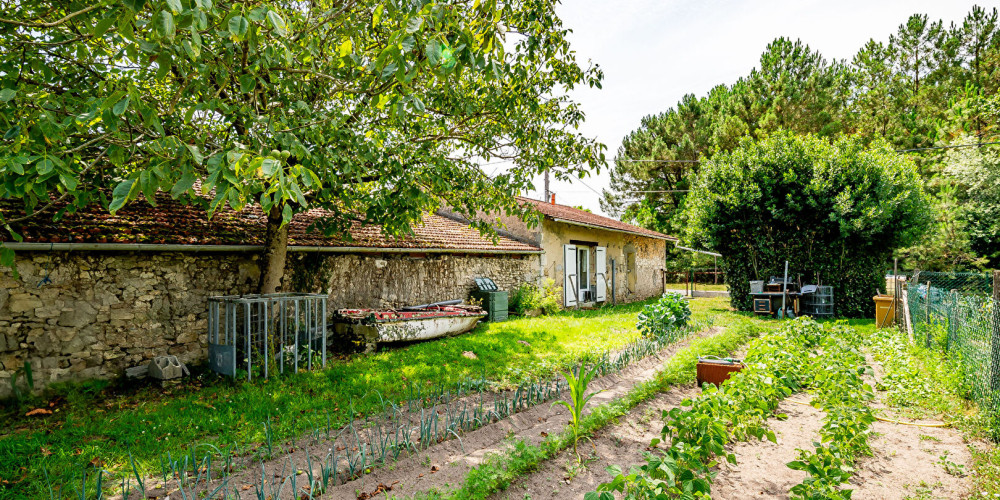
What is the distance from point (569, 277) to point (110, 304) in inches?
439

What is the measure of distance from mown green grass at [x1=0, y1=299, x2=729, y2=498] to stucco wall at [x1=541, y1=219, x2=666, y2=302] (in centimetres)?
566

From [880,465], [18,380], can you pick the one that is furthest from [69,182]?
[880,465]

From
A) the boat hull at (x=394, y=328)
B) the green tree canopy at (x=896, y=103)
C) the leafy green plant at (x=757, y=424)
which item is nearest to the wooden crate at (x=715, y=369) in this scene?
the leafy green plant at (x=757, y=424)

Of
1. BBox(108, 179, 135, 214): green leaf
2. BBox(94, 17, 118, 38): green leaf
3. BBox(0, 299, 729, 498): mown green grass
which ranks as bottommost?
BBox(0, 299, 729, 498): mown green grass

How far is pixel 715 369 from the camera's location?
5.56m

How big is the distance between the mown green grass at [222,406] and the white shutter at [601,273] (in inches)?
282

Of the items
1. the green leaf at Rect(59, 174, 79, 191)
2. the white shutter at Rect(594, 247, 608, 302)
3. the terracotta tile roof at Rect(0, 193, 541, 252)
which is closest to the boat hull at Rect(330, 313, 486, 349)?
the terracotta tile roof at Rect(0, 193, 541, 252)

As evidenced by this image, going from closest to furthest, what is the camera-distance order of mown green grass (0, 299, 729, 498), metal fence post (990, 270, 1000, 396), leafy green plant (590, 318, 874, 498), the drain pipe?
leafy green plant (590, 318, 874, 498), mown green grass (0, 299, 729, 498), metal fence post (990, 270, 1000, 396), the drain pipe

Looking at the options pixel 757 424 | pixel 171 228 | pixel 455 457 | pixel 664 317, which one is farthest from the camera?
pixel 664 317

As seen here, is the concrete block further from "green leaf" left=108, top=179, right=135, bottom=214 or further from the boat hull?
"green leaf" left=108, top=179, right=135, bottom=214

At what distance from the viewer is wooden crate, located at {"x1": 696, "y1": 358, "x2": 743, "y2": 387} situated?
5.48m

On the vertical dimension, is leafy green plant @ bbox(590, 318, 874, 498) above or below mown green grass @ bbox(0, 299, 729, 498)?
above

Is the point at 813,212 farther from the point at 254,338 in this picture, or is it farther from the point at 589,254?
the point at 254,338

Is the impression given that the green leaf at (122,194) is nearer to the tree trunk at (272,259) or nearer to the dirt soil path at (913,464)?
the tree trunk at (272,259)
